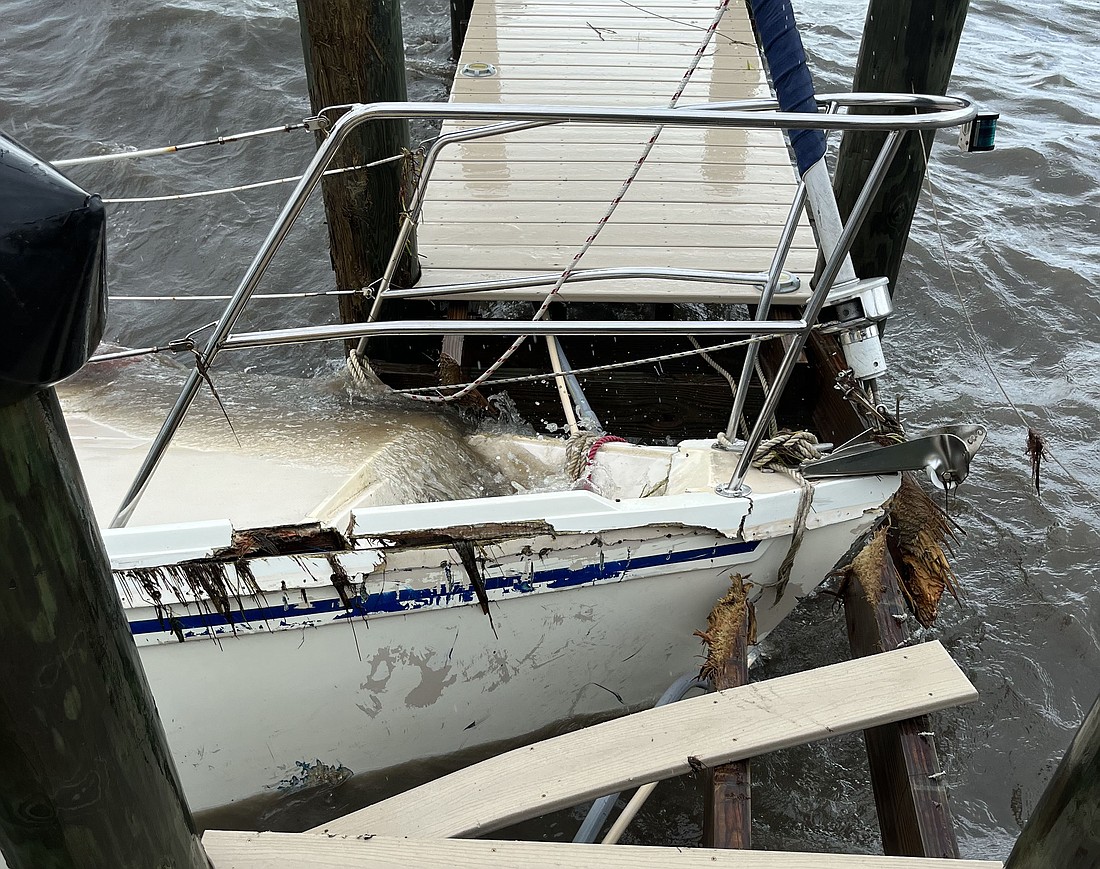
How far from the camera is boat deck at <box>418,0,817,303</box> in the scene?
13.3ft

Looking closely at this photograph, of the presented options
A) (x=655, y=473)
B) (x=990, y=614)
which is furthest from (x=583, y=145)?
(x=990, y=614)

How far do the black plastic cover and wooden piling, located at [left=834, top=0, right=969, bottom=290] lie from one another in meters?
3.01

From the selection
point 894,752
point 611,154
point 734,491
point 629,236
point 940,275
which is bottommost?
point 894,752

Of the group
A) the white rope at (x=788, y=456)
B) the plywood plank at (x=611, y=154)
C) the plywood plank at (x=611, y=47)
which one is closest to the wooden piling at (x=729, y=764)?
the white rope at (x=788, y=456)

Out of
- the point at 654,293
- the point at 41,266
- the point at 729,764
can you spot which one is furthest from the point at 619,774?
the point at 654,293

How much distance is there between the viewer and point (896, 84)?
3.52 meters

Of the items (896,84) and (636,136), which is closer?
(896,84)

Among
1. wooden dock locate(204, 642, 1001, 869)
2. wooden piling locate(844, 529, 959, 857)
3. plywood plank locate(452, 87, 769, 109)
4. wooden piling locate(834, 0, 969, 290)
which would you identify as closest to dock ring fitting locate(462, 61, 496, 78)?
plywood plank locate(452, 87, 769, 109)

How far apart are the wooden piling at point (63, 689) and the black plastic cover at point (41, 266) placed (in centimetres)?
7

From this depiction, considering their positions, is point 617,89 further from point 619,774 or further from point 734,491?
point 619,774

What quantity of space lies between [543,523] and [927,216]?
525 cm

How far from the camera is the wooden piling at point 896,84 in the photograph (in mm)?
3389

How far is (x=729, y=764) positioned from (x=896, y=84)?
2770 mm

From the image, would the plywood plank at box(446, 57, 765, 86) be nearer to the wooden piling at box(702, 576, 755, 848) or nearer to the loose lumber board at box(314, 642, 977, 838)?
the wooden piling at box(702, 576, 755, 848)
